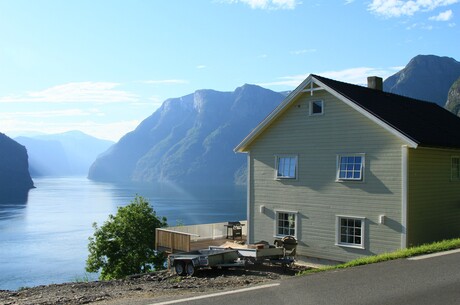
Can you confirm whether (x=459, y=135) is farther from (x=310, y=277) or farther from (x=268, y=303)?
(x=268, y=303)

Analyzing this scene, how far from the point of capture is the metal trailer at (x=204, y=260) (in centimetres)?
1733

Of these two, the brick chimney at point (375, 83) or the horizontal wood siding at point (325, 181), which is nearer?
the horizontal wood siding at point (325, 181)

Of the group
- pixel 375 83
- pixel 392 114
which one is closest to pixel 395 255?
pixel 392 114

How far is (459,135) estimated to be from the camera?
79.4ft

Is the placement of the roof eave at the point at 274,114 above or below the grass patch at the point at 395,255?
above

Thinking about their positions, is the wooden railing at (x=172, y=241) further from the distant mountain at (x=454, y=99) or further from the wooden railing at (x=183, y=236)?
the distant mountain at (x=454, y=99)

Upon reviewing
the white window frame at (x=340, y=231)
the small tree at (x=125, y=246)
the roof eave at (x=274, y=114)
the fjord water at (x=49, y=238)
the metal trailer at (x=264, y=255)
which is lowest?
the fjord water at (x=49, y=238)

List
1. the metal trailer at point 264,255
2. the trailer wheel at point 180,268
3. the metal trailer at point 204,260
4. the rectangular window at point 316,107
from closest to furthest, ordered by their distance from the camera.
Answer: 1. the metal trailer at point 204,260
2. the trailer wheel at point 180,268
3. the metal trailer at point 264,255
4. the rectangular window at point 316,107

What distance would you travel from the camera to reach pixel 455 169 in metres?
23.2

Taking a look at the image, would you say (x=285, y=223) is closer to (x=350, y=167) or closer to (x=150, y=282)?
(x=350, y=167)

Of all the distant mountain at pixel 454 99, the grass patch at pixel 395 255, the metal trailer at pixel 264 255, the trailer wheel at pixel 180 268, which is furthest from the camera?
the distant mountain at pixel 454 99

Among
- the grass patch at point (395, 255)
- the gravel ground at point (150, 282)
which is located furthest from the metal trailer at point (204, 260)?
A: the grass patch at point (395, 255)

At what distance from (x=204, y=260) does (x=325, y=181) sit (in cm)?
790

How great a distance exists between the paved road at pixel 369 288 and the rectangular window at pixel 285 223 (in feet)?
35.6
